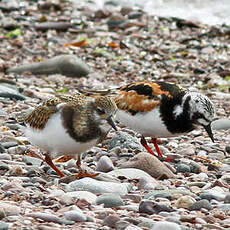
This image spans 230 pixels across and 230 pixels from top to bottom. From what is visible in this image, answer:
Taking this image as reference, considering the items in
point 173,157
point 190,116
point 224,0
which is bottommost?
point 173,157

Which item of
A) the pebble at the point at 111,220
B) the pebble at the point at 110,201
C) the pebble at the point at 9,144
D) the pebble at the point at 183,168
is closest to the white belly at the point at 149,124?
the pebble at the point at 183,168

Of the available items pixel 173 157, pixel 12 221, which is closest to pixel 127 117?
pixel 173 157

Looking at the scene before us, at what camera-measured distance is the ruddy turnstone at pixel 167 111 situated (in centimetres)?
571

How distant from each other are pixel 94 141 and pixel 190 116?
1400 millimetres

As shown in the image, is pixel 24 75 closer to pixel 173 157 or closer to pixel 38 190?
pixel 173 157

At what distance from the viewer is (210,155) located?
20.6ft

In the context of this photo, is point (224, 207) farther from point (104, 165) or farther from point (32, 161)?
point (32, 161)

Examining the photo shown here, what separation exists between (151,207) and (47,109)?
4.03 feet

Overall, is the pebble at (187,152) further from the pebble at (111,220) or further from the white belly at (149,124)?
the pebble at (111,220)

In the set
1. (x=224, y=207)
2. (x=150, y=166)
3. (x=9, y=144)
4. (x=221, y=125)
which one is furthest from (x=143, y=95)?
(x=224, y=207)

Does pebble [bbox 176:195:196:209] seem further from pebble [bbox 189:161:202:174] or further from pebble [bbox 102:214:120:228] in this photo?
pebble [bbox 189:161:202:174]

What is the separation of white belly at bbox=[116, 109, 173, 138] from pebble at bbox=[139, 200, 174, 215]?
1.73m

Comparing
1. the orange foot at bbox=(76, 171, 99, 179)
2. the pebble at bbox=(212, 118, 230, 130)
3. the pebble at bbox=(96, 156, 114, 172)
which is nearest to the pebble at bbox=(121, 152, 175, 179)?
the pebble at bbox=(96, 156, 114, 172)

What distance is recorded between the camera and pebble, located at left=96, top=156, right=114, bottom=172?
525 centimetres
